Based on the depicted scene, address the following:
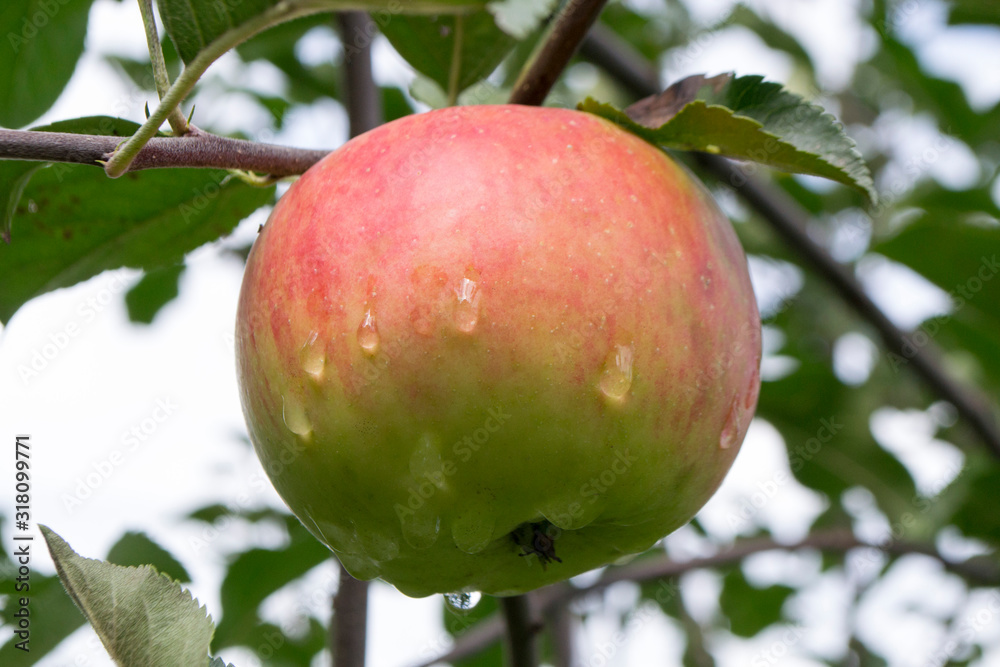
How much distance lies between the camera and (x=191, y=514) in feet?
5.61

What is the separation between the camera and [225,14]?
20.2 inches

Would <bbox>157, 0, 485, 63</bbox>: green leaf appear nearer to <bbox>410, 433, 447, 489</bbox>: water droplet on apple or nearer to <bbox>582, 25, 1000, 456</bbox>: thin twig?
<bbox>410, 433, 447, 489</bbox>: water droplet on apple

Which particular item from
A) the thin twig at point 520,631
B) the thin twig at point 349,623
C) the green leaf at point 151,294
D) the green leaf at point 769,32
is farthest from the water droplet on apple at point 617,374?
the green leaf at point 769,32

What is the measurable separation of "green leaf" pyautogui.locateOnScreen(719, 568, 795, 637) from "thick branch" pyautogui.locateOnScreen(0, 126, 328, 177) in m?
1.42

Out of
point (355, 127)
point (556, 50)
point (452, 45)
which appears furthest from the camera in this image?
point (355, 127)

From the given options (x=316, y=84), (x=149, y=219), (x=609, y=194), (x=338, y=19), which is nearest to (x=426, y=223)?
(x=609, y=194)

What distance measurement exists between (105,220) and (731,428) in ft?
1.78

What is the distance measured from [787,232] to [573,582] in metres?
A: 0.63

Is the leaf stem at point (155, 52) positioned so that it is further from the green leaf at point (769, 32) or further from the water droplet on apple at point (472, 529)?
the green leaf at point (769, 32)

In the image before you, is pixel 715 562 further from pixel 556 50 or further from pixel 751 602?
pixel 556 50

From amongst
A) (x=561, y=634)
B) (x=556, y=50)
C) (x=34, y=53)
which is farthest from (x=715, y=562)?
(x=34, y=53)

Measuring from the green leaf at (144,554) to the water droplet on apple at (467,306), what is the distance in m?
0.77

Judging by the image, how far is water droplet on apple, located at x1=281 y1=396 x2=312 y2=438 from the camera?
54 centimetres

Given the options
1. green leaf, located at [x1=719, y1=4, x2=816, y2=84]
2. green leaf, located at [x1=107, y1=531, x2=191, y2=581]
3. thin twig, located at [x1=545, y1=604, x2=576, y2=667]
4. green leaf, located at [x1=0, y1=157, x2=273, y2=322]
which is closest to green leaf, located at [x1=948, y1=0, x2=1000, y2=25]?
green leaf, located at [x1=719, y1=4, x2=816, y2=84]
